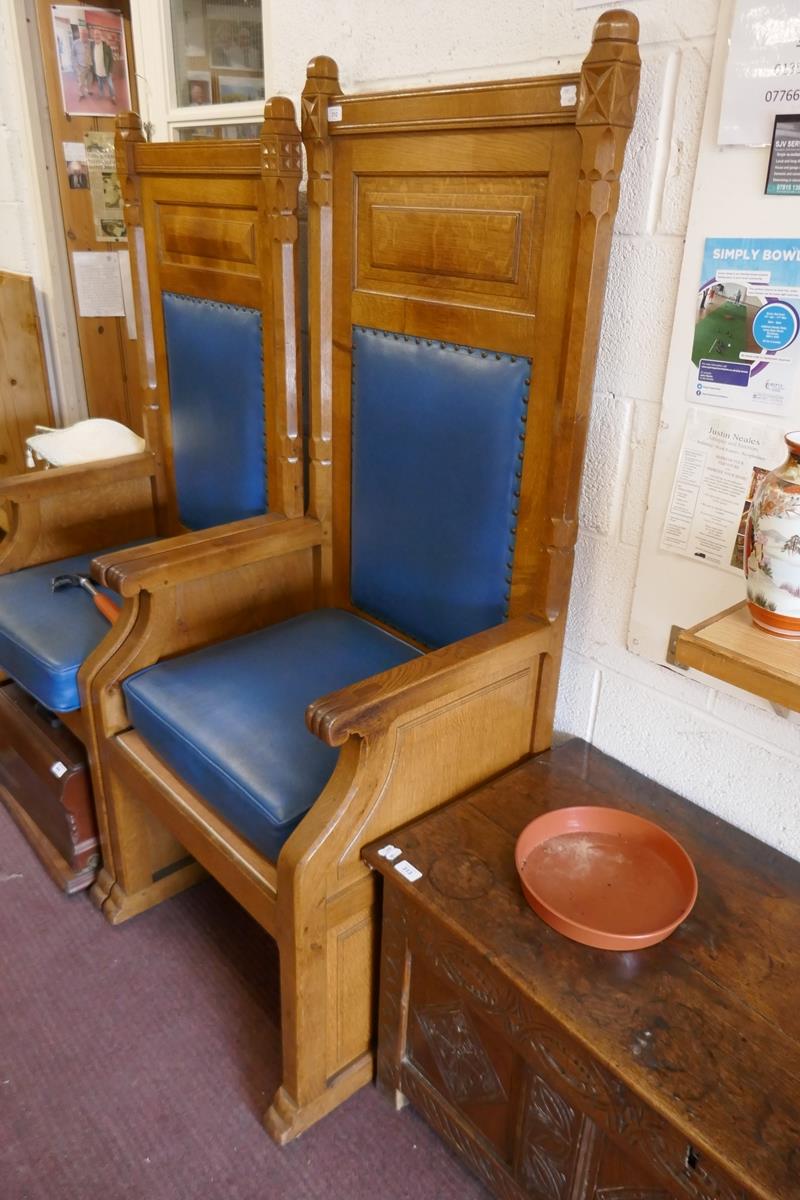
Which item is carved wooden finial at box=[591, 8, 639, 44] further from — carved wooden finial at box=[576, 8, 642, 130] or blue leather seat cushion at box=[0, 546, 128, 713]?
blue leather seat cushion at box=[0, 546, 128, 713]

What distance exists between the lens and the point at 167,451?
2.13m

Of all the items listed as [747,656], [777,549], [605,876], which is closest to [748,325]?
[777,549]

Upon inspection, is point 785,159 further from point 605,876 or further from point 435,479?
point 605,876

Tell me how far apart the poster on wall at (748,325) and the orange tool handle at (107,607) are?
115cm

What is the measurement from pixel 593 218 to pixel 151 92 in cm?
154

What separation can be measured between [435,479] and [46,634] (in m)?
0.85

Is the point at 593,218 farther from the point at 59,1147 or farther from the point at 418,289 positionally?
the point at 59,1147

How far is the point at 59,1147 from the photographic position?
52.3 inches

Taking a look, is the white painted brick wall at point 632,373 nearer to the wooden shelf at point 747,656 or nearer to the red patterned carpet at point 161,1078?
the wooden shelf at point 747,656

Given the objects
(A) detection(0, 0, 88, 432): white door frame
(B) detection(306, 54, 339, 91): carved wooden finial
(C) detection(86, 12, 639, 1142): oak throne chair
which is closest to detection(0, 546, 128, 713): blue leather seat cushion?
(C) detection(86, 12, 639, 1142): oak throne chair

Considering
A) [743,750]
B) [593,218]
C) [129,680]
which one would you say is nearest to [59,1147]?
[129,680]

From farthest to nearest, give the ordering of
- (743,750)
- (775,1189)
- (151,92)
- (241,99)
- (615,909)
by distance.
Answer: (151,92) → (241,99) → (743,750) → (615,909) → (775,1189)

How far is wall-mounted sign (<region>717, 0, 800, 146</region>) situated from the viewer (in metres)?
1.00

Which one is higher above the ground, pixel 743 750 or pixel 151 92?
pixel 151 92
